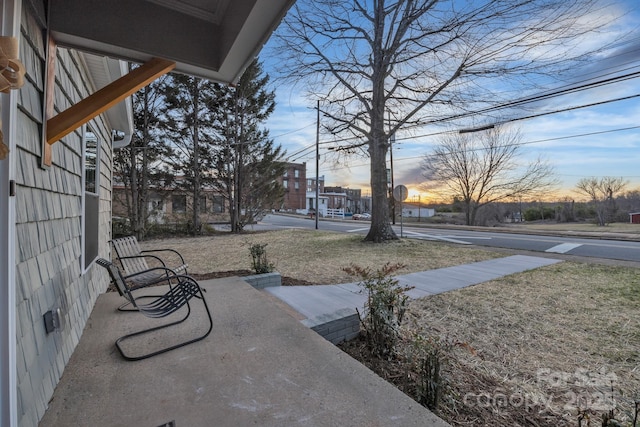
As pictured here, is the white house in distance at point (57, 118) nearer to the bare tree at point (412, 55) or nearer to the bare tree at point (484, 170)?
the bare tree at point (412, 55)

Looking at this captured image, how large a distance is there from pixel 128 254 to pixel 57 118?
246 cm

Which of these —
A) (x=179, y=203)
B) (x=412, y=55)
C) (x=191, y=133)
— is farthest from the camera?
(x=179, y=203)

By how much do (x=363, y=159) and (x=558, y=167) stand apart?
17300mm

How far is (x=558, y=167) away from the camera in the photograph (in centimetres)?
2050

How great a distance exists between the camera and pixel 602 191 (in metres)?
24.7

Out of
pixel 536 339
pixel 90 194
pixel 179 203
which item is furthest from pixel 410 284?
pixel 179 203

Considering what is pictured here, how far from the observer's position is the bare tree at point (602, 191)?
79.6ft

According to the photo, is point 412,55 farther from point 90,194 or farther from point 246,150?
point 90,194

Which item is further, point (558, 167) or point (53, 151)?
point (558, 167)

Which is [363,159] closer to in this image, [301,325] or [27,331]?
[301,325]

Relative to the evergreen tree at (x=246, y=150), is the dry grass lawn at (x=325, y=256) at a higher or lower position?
lower

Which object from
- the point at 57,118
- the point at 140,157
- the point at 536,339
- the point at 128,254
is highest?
the point at 140,157

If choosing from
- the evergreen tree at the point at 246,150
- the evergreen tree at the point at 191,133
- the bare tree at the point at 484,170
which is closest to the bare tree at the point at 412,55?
the evergreen tree at the point at 246,150

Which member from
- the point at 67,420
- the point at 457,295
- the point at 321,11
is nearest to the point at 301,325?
the point at 67,420
